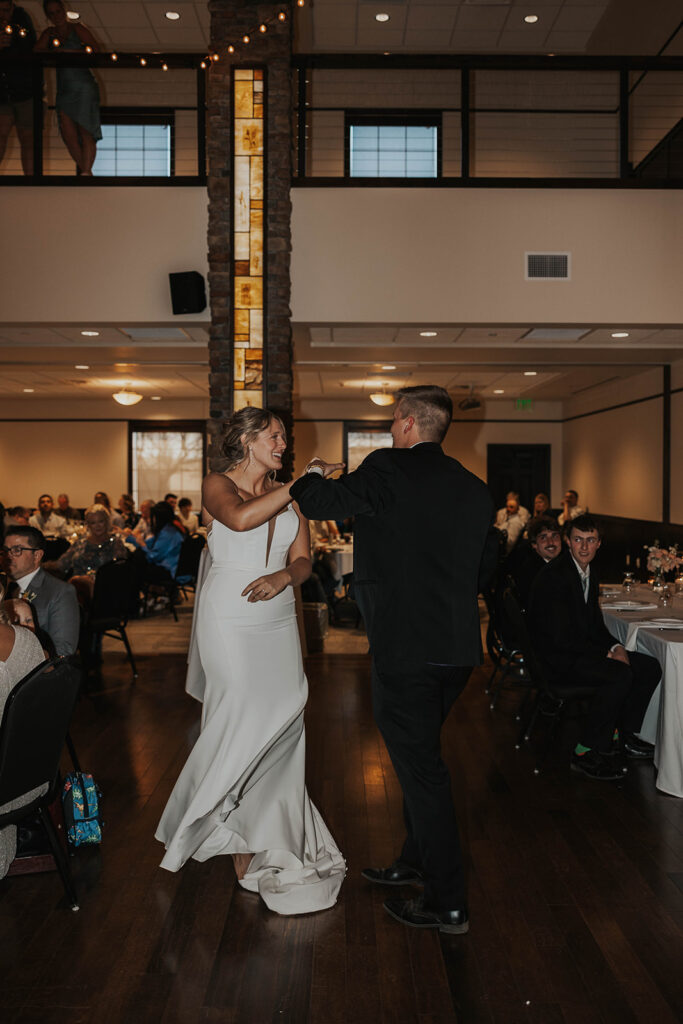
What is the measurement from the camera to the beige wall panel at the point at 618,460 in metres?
11.4

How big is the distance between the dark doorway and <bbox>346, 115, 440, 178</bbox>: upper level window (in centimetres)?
683

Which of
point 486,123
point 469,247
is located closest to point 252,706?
point 469,247

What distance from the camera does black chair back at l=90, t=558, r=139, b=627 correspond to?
6.26 meters

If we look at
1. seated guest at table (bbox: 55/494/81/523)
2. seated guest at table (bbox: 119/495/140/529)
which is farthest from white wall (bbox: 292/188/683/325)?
seated guest at table (bbox: 55/494/81/523)

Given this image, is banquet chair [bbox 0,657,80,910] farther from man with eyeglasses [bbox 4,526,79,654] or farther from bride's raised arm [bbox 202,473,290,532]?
Result: man with eyeglasses [bbox 4,526,79,654]

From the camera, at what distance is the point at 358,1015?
91.3 inches

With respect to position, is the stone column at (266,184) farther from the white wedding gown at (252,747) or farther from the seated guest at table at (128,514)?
the seated guest at table at (128,514)

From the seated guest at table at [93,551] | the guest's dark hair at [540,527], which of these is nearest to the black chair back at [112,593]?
the seated guest at table at [93,551]

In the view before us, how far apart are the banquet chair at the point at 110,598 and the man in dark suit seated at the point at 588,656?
3.18 meters

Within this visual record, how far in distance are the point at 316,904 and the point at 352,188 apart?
615 cm

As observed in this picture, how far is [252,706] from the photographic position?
293 cm

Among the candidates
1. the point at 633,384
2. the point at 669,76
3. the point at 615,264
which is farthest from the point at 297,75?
the point at 633,384

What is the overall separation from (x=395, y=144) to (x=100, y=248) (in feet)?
17.6

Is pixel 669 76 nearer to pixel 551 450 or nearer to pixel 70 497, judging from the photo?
pixel 551 450
